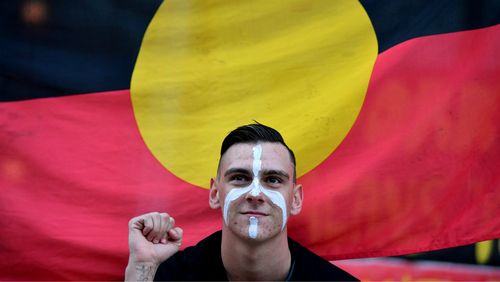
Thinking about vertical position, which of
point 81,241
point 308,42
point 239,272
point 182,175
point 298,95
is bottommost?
point 239,272

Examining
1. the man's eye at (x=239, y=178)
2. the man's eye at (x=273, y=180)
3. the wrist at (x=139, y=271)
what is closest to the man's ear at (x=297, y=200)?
the man's eye at (x=273, y=180)

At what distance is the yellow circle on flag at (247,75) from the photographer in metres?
3.33

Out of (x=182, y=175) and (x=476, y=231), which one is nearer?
(x=476, y=231)

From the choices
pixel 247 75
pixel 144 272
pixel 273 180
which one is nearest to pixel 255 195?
pixel 273 180

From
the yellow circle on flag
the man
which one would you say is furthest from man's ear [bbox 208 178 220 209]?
the yellow circle on flag

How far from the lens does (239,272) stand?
298 centimetres

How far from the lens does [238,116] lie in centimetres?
340

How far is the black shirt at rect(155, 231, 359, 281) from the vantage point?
3006 millimetres

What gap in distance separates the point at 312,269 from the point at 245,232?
389mm

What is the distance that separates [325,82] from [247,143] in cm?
59

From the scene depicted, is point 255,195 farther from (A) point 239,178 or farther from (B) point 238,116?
(B) point 238,116

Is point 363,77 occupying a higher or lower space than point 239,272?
higher

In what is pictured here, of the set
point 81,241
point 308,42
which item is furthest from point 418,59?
point 81,241

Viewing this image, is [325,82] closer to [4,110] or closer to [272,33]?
[272,33]
